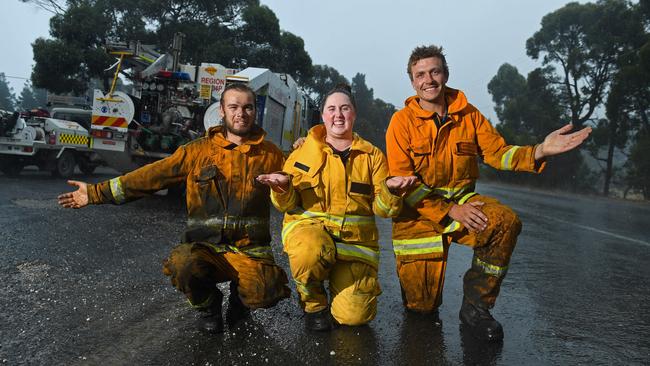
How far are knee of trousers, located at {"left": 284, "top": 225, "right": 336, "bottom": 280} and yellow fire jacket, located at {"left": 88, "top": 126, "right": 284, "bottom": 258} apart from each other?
256 millimetres

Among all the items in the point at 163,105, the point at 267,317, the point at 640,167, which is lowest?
the point at 267,317

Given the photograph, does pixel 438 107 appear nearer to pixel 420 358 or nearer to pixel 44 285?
pixel 420 358

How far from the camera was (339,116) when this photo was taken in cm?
307

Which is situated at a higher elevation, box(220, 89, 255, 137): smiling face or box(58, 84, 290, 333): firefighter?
box(220, 89, 255, 137): smiling face

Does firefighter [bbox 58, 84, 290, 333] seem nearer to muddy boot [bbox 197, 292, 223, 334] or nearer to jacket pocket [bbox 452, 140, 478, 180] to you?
muddy boot [bbox 197, 292, 223, 334]

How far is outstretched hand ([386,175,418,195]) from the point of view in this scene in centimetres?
265

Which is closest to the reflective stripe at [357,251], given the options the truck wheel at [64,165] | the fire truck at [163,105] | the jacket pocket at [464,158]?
the jacket pocket at [464,158]

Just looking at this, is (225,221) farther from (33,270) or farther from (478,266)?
(33,270)

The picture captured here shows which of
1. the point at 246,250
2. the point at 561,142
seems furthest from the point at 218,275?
the point at 561,142

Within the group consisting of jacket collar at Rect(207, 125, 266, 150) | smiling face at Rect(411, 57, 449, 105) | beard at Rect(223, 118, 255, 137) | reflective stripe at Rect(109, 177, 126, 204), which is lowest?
reflective stripe at Rect(109, 177, 126, 204)

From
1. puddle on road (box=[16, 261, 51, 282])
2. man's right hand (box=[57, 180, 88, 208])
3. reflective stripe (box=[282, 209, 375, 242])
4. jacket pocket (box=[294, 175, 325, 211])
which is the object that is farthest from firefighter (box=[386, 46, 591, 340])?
puddle on road (box=[16, 261, 51, 282])

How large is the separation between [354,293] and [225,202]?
3.18 feet

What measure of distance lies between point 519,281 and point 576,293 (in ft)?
Answer: 1.58

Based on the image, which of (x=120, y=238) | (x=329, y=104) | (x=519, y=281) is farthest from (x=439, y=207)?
(x=120, y=238)
